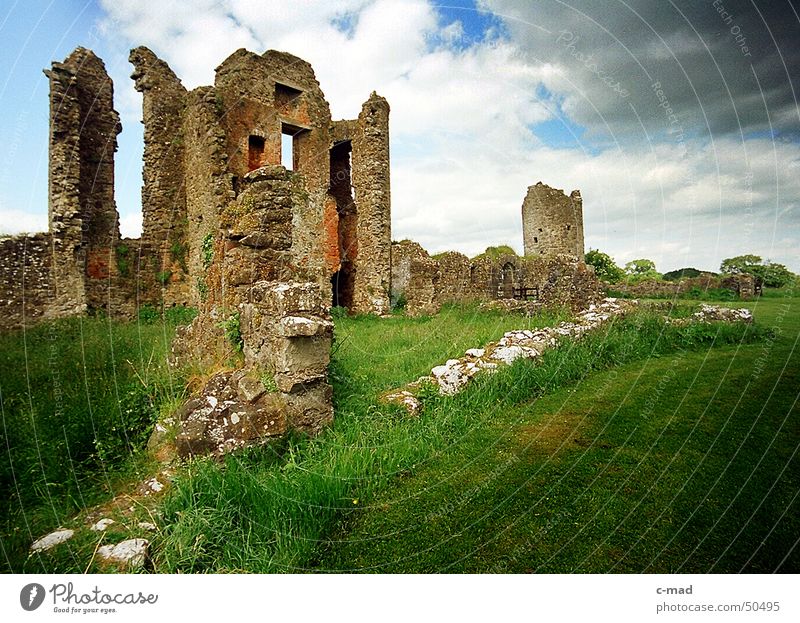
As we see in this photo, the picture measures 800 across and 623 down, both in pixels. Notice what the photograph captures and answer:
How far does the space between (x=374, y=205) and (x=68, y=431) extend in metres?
12.9

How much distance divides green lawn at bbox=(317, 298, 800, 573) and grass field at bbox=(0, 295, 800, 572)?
1 centimetres

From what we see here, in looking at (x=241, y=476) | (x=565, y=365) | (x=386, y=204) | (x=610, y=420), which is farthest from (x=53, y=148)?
(x=610, y=420)

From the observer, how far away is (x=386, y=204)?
627 inches

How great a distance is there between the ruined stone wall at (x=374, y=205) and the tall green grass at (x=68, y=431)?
33.0 ft

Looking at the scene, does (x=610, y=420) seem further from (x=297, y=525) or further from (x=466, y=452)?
(x=297, y=525)

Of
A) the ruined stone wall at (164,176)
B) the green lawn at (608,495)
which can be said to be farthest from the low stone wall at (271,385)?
the ruined stone wall at (164,176)

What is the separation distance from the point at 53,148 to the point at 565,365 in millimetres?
15350

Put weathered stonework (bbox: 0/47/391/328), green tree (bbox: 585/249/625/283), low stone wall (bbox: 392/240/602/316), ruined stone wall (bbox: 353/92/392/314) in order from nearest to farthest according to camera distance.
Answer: low stone wall (bbox: 392/240/602/316) → weathered stonework (bbox: 0/47/391/328) → ruined stone wall (bbox: 353/92/392/314) → green tree (bbox: 585/249/625/283)

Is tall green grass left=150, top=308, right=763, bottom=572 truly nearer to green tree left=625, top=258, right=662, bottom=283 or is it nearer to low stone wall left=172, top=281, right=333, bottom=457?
low stone wall left=172, top=281, right=333, bottom=457

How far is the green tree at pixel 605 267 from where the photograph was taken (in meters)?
25.6

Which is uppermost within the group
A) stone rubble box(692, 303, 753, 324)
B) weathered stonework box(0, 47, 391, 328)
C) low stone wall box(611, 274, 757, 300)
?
weathered stonework box(0, 47, 391, 328)

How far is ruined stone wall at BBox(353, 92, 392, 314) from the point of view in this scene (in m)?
15.6

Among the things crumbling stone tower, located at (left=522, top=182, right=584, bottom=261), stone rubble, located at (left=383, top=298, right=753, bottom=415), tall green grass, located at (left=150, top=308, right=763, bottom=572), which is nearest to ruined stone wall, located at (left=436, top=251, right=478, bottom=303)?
stone rubble, located at (left=383, top=298, right=753, bottom=415)
